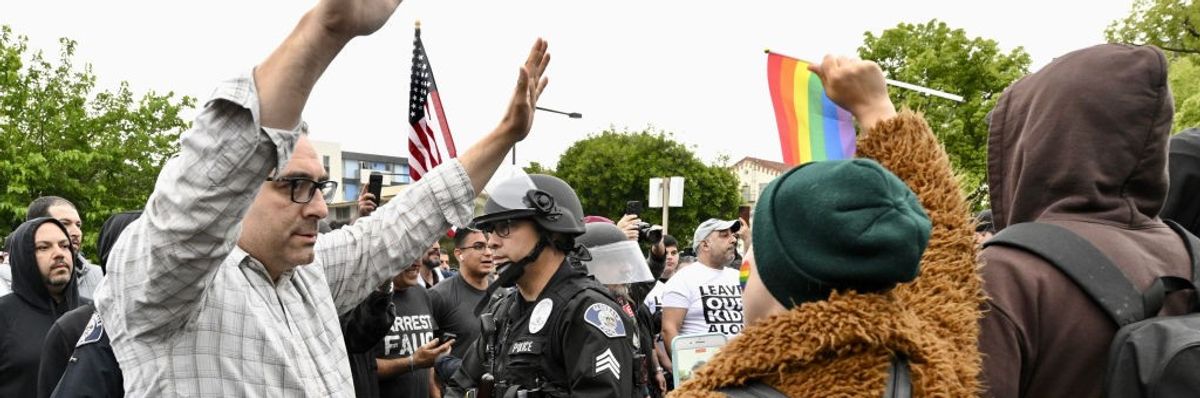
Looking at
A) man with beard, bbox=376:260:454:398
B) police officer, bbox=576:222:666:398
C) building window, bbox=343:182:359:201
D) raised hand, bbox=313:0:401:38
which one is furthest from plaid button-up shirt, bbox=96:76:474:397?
building window, bbox=343:182:359:201

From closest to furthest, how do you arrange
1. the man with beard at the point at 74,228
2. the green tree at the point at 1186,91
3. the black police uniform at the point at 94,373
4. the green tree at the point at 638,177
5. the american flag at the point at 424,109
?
the black police uniform at the point at 94,373 < the american flag at the point at 424,109 < the man with beard at the point at 74,228 < the green tree at the point at 1186,91 < the green tree at the point at 638,177

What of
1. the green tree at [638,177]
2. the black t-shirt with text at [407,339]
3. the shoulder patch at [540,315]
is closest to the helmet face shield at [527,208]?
the shoulder patch at [540,315]

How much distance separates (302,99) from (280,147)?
0.10 meters

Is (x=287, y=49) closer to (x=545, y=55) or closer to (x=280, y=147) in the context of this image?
(x=280, y=147)

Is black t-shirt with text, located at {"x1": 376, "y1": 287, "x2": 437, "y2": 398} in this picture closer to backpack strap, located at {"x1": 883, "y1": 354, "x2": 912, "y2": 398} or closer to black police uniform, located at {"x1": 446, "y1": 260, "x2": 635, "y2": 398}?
black police uniform, located at {"x1": 446, "y1": 260, "x2": 635, "y2": 398}

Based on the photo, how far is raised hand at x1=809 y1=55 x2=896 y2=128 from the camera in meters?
2.10

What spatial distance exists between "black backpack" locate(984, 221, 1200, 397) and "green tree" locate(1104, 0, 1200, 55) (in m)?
36.5

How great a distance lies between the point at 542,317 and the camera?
14.3ft

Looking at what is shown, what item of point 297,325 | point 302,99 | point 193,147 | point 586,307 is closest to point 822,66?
point 302,99

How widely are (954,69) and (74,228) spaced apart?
30799mm

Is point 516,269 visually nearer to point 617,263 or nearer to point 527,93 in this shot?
point 527,93

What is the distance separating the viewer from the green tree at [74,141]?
21.9 m

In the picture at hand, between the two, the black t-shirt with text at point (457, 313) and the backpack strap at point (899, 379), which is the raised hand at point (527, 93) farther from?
the black t-shirt with text at point (457, 313)

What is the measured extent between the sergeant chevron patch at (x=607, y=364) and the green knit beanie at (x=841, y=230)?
100 inches
